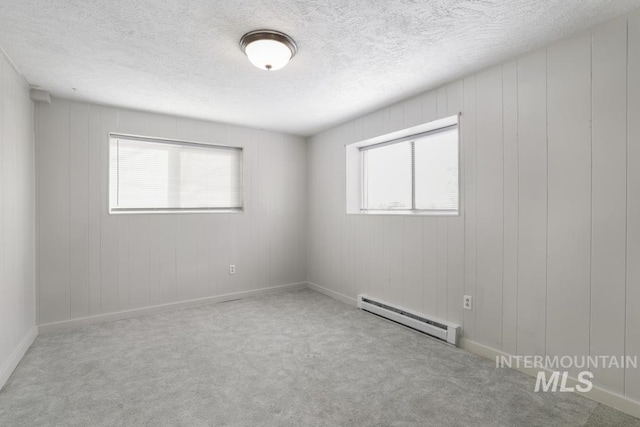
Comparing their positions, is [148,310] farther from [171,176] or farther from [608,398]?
[608,398]

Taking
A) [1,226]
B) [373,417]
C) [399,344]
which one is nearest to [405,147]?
[399,344]

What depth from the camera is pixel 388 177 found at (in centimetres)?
383

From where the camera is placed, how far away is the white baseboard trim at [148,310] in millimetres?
3254

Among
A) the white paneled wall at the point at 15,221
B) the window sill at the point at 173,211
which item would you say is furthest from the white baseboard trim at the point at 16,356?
the window sill at the point at 173,211

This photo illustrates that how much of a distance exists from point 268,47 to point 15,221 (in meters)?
2.53

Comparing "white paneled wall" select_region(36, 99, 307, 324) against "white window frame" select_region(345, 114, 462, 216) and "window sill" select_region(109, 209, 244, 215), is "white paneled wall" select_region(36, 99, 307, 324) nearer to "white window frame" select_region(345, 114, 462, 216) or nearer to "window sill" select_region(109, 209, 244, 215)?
"window sill" select_region(109, 209, 244, 215)

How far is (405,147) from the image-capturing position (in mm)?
3594

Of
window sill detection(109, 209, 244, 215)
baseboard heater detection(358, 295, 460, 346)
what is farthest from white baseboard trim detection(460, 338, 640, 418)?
window sill detection(109, 209, 244, 215)

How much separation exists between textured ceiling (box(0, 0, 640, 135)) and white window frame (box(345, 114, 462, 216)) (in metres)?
0.39

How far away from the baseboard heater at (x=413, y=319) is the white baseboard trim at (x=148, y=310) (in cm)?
150

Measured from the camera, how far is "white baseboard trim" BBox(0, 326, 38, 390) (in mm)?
2201

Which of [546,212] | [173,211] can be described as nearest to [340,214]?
[173,211]

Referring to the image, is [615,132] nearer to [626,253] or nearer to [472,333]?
[626,253]

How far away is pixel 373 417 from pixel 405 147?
273 centimetres
